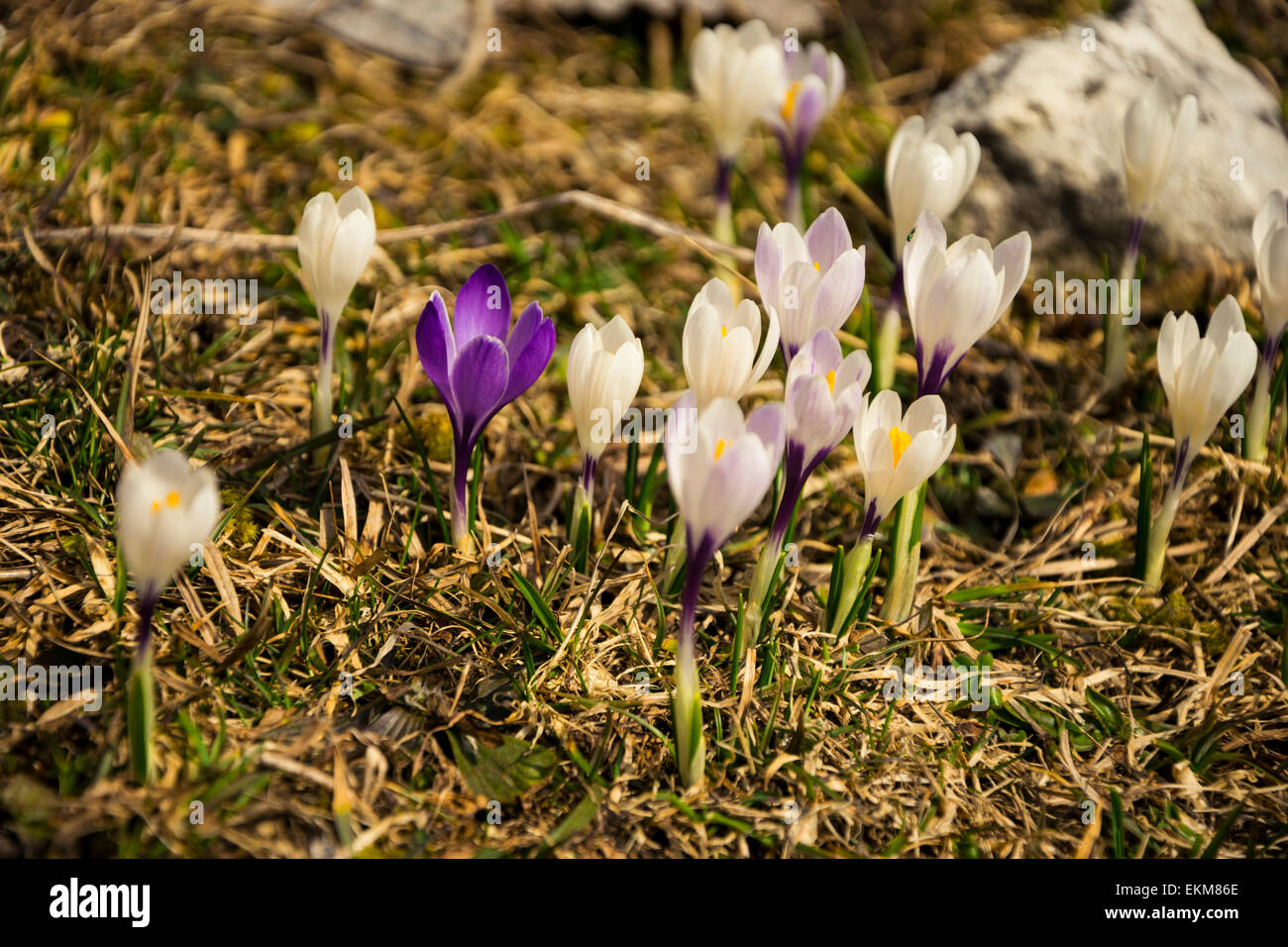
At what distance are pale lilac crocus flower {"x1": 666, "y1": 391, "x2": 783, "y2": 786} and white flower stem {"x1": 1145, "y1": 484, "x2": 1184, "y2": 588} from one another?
1.09 m

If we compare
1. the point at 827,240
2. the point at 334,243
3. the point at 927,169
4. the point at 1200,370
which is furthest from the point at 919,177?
the point at 334,243

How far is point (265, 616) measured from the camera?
170 centimetres

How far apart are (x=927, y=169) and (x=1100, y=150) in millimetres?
1117

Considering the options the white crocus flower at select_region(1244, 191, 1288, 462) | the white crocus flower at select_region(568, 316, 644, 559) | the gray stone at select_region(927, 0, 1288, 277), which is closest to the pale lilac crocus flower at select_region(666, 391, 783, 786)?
the white crocus flower at select_region(568, 316, 644, 559)

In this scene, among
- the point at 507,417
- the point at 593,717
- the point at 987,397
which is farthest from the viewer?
the point at 987,397

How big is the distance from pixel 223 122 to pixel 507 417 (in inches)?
62.8

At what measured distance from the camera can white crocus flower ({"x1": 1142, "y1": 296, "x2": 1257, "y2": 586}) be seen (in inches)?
77.4

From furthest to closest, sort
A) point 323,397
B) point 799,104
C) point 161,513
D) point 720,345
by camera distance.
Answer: point 799,104, point 323,397, point 720,345, point 161,513

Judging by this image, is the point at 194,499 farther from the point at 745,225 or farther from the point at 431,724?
the point at 745,225

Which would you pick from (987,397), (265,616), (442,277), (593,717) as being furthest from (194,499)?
(987,397)

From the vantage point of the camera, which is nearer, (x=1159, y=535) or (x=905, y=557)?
(x=905, y=557)

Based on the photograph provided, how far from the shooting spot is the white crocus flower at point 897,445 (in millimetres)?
1725

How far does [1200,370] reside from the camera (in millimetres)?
2008

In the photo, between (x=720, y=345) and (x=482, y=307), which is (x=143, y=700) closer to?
(x=482, y=307)
